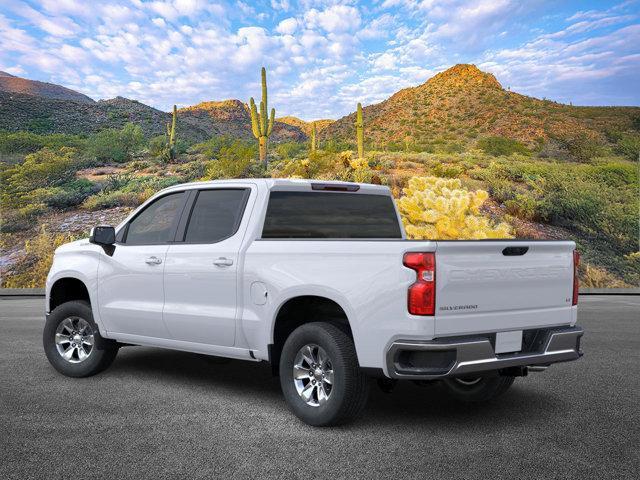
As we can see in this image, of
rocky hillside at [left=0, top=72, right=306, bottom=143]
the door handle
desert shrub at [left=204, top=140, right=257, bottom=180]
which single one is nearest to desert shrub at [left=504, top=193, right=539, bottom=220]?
desert shrub at [left=204, top=140, right=257, bottom=180]

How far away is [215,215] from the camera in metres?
7.25

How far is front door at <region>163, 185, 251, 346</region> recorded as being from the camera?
676 centimetres

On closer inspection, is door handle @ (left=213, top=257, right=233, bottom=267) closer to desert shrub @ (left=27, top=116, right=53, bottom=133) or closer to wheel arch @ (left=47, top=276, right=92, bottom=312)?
wheel arch @ (left=47, top=276, right=92, bottom=312)

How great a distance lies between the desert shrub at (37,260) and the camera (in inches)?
1022

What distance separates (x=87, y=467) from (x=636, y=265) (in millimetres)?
25247

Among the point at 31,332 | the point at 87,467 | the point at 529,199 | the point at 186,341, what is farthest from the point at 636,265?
the point at 87,467

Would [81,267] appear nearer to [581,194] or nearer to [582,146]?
[581,194]

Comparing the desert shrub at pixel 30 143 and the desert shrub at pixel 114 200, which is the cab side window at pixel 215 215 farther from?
the desert shrub at pixel 30 143

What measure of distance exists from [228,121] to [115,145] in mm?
38823

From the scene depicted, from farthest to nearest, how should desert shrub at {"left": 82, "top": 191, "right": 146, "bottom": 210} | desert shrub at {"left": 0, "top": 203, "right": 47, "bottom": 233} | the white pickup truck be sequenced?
1. desert shrub at {"left": 82, "top": 191, "right": 146, "bottom": 210}
2. desert shrub at {"left": 0, "top": 203, "right": 47, "bottom": 233}
3. the white pickup truck

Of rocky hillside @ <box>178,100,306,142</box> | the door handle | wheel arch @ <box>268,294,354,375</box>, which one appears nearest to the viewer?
wheel arch @ <box>268,294,354,375</box>

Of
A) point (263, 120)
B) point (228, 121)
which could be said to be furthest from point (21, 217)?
point (228, 121)

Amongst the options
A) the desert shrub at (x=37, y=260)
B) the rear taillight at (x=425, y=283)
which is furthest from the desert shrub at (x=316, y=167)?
the rear taillight at (x=425, y=283)

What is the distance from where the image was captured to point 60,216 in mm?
31141
